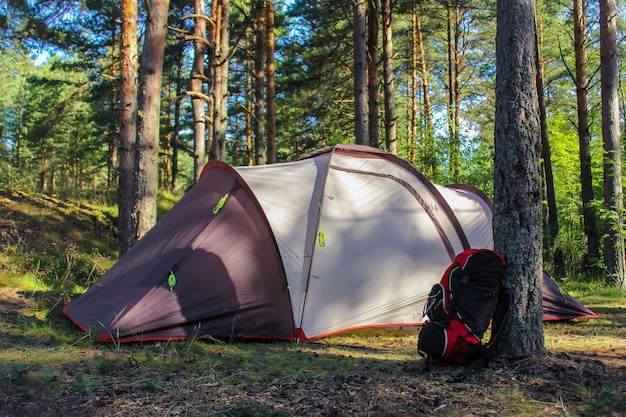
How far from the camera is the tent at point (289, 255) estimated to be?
4.80 m

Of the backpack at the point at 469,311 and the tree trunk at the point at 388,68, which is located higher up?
the tree trunk at the point at 388,68

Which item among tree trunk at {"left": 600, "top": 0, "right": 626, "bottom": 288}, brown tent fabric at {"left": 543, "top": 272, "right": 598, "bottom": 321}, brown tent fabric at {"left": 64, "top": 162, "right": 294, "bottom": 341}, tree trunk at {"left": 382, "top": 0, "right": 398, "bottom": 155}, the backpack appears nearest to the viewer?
the backpack

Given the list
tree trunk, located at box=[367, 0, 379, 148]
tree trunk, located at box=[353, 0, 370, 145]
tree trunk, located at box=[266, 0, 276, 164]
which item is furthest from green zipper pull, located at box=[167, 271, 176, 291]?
tree trunk, located at box=[266, 0, 276, 164]

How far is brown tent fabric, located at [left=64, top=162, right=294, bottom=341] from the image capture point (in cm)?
464

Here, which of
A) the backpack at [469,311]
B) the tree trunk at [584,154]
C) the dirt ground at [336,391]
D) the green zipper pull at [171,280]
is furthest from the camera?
the tree trunk at [584,154]

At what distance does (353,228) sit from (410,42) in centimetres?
1520

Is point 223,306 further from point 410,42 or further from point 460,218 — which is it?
point 410,42

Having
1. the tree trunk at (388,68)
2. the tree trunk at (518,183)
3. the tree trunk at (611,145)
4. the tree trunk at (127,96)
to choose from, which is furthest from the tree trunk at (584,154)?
the tree trunk at (127,96)

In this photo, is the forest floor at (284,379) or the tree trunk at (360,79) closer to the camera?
the forest floor at (284,379)

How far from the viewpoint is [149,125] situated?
7.01 metres

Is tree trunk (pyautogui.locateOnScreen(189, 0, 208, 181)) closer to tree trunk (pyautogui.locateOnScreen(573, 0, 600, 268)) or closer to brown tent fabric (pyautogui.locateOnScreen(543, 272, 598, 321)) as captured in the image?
tree trunk (pyautogui.locateOnScreen(573, 0, 600, 268))

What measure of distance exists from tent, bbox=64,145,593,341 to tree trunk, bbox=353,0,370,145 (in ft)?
14.3

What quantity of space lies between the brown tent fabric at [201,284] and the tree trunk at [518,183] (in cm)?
228

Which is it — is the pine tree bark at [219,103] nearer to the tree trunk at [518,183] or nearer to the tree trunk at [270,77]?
the tree trunk at [270,77]
